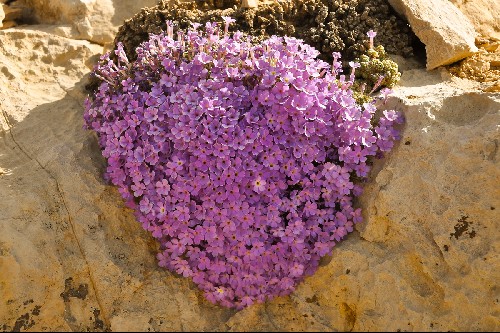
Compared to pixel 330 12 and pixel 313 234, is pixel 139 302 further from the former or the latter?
pixel 330 12

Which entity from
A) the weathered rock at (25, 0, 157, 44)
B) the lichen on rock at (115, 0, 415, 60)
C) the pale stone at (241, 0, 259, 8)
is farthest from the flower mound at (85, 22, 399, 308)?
the weathered rock at (25, 0, 157, 44)

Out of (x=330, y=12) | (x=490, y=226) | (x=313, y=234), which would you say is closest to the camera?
(x=490, y=226)

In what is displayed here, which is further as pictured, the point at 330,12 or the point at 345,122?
the point at 330,12

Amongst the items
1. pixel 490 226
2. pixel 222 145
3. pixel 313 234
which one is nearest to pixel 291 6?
pixel 222 145

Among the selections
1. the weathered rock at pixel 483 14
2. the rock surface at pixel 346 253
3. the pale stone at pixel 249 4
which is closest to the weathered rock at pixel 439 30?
the weathered rock at pixel 483 14

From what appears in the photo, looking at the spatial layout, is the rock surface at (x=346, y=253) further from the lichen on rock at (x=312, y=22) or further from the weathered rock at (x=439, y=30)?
the lichen on rock at (x=312, y=22)

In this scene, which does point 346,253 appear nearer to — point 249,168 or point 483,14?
point 249,168
